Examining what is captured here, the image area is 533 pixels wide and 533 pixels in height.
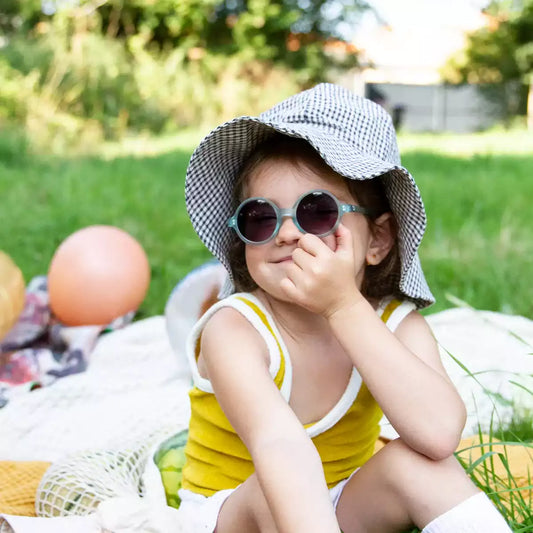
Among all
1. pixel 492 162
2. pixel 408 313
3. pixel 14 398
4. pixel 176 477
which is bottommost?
pixel 492 162

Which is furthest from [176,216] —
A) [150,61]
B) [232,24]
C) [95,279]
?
[232,24]

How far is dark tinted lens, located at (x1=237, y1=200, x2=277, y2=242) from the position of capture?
153cm

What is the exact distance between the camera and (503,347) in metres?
2.87

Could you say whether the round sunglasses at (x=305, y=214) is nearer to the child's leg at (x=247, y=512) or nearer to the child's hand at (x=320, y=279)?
the child's hand at (x=320, y=279)

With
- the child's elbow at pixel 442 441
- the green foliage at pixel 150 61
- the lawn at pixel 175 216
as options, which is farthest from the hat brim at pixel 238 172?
Result: the green foliage at pixel 150 61

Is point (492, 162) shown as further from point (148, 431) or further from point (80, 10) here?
point (80, 10)

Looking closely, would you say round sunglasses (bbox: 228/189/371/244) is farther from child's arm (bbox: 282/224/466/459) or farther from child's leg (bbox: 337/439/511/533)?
child's leg (bbox: 337/439/511/533)

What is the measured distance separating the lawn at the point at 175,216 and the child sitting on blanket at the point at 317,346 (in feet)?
3.89

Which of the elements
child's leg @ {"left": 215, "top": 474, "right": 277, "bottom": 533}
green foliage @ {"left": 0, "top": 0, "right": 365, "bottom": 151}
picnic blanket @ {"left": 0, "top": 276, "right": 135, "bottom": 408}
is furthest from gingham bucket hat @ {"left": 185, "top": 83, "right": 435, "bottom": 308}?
green foliage @ {"left": 0, "top": 0, "right": 365, "bottom": 151}

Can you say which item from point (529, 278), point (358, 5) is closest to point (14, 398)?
point (529, 278)

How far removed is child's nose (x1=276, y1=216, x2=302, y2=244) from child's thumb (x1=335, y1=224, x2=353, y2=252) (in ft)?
0.28

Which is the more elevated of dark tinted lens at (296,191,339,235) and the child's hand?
dark tinted lens at (296,191,339,235)

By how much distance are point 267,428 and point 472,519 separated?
1.29ft

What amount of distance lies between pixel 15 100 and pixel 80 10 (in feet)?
18.5
